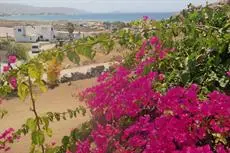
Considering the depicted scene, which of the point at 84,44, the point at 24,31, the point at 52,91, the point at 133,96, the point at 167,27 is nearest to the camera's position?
the point at 84,44

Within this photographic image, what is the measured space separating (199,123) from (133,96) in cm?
133

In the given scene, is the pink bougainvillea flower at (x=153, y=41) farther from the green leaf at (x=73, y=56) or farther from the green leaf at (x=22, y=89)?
the green leaf at (x=22, y=89)

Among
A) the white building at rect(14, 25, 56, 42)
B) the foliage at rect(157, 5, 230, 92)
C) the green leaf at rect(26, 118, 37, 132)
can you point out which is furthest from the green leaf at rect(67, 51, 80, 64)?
the white building at rect(14, 25, 56, 42)

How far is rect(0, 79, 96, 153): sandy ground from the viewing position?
11.2 metres

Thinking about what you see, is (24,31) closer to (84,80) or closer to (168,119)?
(84,80)

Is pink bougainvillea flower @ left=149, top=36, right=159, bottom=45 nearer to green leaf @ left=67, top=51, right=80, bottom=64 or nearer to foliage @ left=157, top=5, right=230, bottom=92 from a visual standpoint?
foliage @ left=157, top=5, right=230, bottom=92

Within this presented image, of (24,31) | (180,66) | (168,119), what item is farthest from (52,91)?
(24,31)

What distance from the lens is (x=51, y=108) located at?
52.4 ft

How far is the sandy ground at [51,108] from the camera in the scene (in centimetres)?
1118

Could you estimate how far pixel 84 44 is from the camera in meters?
3.52

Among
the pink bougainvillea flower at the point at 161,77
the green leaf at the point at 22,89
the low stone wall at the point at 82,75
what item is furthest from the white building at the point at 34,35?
the green leaf at the point at 22,89

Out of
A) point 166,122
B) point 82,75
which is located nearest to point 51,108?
point 82,75

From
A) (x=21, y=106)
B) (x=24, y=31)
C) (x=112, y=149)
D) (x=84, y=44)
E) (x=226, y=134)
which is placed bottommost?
(x=24, y=31)

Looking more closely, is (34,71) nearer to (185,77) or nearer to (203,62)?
(185,77)
